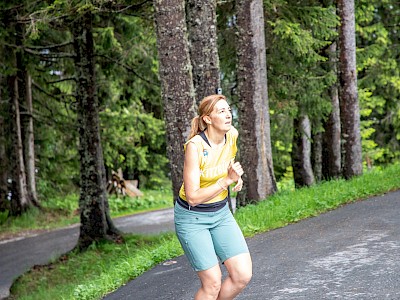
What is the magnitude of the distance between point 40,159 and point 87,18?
13984mm

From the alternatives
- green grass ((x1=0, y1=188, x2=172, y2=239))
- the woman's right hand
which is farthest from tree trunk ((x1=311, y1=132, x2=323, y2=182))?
the woman's right hand

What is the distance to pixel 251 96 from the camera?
45.0 feet

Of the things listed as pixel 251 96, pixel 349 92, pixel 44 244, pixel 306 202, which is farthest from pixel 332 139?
pixel 44 244

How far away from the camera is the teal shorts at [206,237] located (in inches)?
223

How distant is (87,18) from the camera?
1691 cm

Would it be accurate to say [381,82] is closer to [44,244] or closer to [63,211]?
[63,211]

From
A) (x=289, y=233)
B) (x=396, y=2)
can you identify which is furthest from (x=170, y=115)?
(x=396, y=2)

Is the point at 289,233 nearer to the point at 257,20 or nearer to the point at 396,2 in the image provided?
the point at 257,20

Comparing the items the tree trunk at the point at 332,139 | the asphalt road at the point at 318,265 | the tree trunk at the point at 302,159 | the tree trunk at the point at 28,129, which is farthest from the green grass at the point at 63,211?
the asphalt road at the point at 318,265

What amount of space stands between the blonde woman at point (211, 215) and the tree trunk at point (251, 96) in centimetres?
795

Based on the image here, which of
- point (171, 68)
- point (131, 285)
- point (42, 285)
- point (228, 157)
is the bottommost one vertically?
point (42, 285)

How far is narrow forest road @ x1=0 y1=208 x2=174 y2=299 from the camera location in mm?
16750

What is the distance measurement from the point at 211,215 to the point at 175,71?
4786 mm

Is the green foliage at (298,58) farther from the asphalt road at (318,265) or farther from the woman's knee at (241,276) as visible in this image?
the woman's knee at (241,276)
